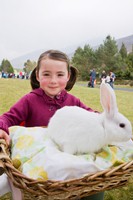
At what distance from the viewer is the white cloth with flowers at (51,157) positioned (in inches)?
36.7

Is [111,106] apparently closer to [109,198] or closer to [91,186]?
[91,186]

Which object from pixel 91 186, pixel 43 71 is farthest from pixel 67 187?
pixel 43 71

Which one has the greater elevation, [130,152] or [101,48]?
[101,48]

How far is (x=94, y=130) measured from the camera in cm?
109

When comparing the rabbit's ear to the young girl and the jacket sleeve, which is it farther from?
the jacket sleeve

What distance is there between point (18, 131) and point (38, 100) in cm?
36

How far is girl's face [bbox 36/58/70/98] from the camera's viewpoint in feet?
4.70

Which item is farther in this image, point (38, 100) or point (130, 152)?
point (38, 100)

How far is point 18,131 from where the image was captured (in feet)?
3.99

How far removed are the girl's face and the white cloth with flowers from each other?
11.7 inches

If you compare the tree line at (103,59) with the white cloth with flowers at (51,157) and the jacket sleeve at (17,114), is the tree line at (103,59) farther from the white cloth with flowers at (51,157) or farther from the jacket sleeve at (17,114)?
the white cloth with flowers at (51,157)

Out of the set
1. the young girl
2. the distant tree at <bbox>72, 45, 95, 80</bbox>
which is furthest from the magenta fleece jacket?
the distant tree at <bbox>72, 45, 95, 80</bbox>

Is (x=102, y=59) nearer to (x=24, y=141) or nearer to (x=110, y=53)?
(x=110, y=53)

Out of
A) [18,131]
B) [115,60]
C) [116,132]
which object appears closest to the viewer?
[116,132]
